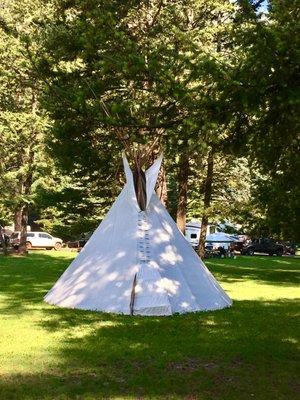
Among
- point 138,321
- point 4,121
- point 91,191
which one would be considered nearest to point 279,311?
point 138,321

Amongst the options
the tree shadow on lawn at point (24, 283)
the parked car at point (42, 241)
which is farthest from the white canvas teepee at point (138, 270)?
the parked car at point (42, 241)

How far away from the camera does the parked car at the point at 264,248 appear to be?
160ft

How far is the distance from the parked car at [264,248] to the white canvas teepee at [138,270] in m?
36.1

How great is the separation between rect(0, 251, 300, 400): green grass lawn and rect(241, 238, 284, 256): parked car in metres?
35.4

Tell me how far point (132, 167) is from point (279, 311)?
5090mm

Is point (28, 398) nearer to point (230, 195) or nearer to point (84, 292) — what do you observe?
point (84, 292)

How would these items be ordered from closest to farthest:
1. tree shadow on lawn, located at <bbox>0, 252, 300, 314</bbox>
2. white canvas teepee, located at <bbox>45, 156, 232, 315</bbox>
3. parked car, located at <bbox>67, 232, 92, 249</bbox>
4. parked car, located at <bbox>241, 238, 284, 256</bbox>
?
white canvas teepee, located at <bbox>45, 156, 232, 315</bbox>, tree shadow on lawn, located at <bbox>0, 252, 300, 314</bbox>, parked car, located at <bbox>67, 232, 92, 249</bbox>, parked car, located at <bbox>241, 238, 284, 256</bbox>

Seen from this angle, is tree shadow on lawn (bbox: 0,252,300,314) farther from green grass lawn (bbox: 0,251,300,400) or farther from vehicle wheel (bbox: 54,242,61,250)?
vehicle wheel (bbox: 54,242,61,250)

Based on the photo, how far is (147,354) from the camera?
8367 mm

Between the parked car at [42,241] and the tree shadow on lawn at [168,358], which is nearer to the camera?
the tree shadow on lawn at [168,358]

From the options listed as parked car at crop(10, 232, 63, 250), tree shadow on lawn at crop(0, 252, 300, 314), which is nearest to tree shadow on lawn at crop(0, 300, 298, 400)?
tree shadow on lawn at crop(0, 252, 300, 314)

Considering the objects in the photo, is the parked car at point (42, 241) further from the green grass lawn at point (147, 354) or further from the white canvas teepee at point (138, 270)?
the white canvas teepee at point (138, 270)

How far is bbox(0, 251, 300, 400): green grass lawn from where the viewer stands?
662 cm

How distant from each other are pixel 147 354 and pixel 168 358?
0.37m
